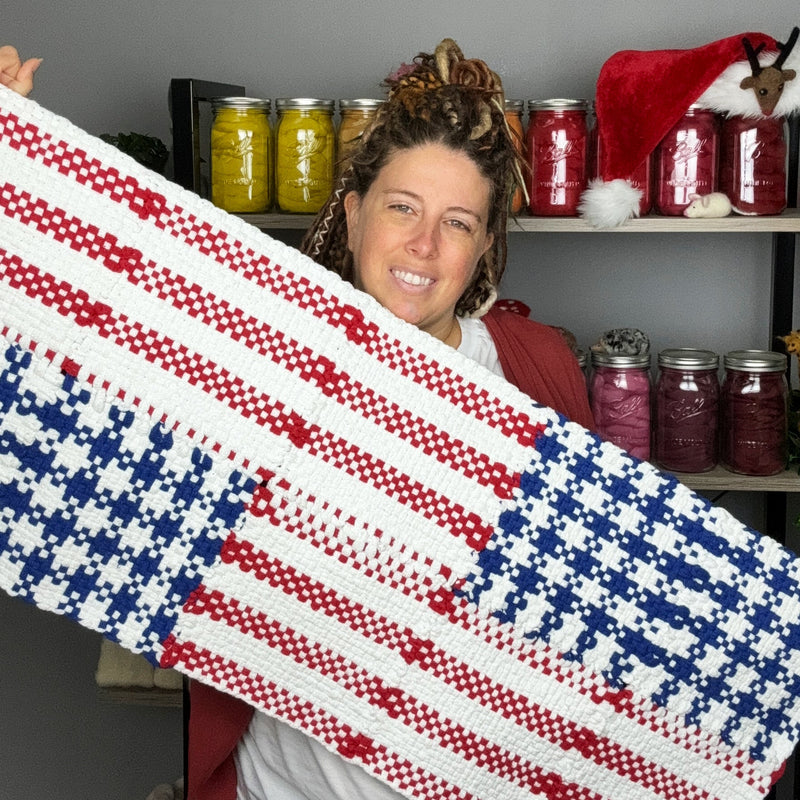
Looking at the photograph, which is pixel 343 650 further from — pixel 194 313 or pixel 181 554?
pixel 194 313

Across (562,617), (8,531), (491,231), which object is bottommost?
(562,617)

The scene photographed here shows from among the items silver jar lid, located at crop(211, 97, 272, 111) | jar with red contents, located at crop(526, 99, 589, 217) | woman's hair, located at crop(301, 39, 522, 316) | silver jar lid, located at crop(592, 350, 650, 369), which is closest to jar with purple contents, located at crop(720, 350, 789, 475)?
silver jar lid, located at crop(592, 350, 650, 369)

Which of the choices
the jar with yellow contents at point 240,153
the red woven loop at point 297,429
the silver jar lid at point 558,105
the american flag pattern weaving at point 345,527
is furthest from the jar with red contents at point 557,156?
the red woven loop at point 297,429

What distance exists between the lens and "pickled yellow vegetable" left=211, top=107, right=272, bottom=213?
1842 millimetres

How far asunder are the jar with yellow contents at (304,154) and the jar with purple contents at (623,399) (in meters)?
0.56

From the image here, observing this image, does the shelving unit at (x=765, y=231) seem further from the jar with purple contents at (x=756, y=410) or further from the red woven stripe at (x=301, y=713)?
the red woven stripe at (x=301, y=713)

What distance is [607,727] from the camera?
49.2 inches

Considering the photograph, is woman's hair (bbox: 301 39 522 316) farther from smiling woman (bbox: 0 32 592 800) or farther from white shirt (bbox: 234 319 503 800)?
white shirt (bbox: 234 319 503 800)

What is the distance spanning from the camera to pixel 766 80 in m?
1.78

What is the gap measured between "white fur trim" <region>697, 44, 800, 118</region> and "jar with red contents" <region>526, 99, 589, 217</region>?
20cm

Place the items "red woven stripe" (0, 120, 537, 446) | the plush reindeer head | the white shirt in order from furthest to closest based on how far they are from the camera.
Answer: the plush reindeer head < the white shirt < "red woven stripe" (0, 120, 537, 446)

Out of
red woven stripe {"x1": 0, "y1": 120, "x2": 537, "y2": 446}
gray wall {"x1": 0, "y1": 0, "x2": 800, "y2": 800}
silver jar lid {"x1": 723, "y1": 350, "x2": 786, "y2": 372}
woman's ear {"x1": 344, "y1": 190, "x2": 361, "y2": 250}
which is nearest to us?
red woven stripe {"x1": 0, "y1": 120, "x2": 537, "y2": 446}

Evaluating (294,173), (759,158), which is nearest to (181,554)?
(294,173)

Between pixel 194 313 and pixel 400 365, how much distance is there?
222 millimetres
